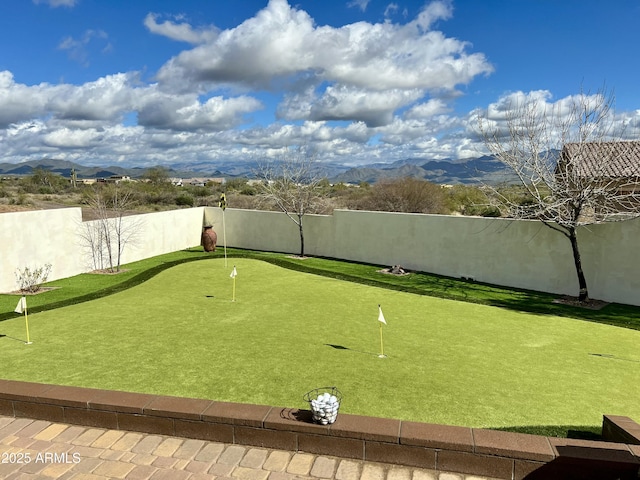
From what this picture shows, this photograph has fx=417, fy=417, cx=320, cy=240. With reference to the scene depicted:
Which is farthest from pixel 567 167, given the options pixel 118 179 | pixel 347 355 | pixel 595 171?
pixel 118 179

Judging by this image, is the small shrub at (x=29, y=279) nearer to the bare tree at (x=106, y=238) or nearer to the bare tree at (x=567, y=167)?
the bare tree at (x=106, y=238)

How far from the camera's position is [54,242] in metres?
13.1

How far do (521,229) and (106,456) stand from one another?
12346 millimetres

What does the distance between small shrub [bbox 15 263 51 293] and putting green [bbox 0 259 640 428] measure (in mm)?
3360

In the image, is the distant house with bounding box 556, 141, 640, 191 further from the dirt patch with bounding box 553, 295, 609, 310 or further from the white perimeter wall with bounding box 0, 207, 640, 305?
the dirt patch with bounding box 553, 295, 609, 310

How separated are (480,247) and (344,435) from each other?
37.0ft

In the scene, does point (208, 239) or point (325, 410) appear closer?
point (325, 410)

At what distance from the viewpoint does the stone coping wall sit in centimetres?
342

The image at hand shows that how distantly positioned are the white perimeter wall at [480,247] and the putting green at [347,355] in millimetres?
3341

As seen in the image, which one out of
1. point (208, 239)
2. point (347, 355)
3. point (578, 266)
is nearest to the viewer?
point (347, 355)

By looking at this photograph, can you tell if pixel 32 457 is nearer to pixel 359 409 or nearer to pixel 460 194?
pixel 359 409

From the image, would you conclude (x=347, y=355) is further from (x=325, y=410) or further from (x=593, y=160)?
(x=593, y=160)

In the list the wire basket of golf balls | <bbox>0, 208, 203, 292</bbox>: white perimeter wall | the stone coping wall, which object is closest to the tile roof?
the stone coping wall

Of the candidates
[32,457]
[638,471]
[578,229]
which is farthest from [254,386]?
[578,229]
